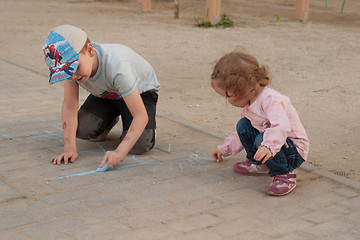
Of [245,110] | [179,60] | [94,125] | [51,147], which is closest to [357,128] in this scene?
[245,110]

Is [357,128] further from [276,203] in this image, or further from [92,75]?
[92,75]

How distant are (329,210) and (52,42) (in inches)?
73.9

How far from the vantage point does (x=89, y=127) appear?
4145 mm

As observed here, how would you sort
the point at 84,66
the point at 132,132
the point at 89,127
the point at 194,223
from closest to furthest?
the point at 194,223, the point at 84,66, the point at 132,132, the point at 89,127

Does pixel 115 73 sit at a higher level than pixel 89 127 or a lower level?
higher

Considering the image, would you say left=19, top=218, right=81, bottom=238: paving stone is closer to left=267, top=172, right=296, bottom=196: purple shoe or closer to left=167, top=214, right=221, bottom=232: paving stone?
left=167, top=214, right=221, bottom=232: paving stone

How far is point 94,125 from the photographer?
4141 millimetres

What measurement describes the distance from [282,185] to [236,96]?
586 mm

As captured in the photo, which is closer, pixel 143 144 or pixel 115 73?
pixel 115 73

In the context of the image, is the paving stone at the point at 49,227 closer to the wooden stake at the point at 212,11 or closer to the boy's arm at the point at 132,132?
the boy's arm at the point at 132,132

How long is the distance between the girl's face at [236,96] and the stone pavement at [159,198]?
52 cm

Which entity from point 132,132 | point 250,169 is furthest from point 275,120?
point 132,132

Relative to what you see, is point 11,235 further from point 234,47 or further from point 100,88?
point 234,47

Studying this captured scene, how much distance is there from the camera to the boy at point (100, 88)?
339cm
